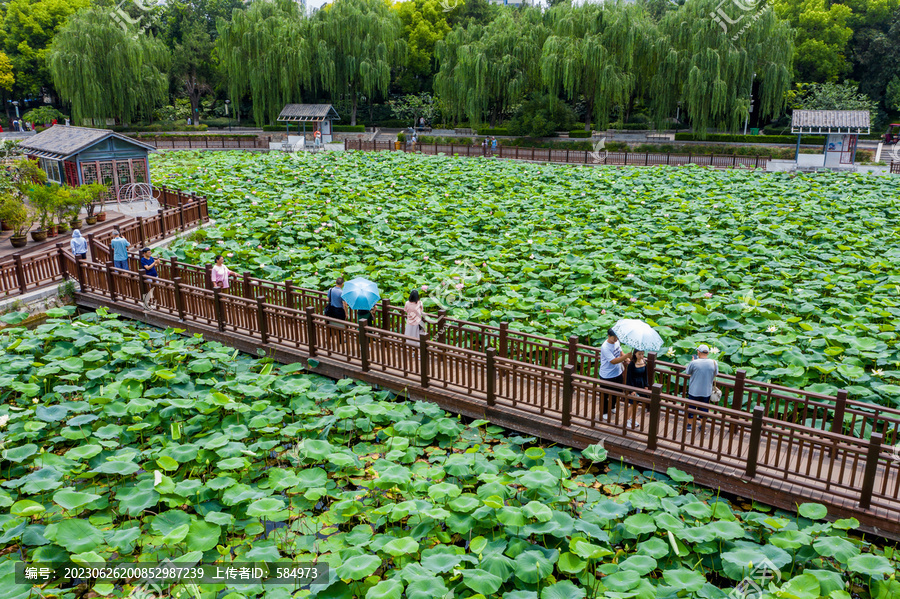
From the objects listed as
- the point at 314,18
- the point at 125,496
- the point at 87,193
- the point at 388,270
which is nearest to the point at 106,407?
the point at 125,496

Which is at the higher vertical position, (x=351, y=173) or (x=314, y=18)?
(x=314, y=18)

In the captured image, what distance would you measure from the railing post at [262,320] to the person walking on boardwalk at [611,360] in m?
5.25

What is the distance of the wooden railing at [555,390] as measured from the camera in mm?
6090

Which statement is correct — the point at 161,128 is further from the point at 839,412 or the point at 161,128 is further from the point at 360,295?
the point at 839,412

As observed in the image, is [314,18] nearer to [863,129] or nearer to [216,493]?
[863,129]

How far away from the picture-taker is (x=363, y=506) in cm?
629

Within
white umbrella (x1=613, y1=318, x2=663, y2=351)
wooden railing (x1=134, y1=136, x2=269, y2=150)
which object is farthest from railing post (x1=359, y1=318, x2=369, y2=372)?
wooden railing (x1=134, y1=136, x2=269, y2=150)

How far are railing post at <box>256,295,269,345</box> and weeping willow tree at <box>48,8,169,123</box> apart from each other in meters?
30.7

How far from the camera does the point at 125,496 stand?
19.7 ft

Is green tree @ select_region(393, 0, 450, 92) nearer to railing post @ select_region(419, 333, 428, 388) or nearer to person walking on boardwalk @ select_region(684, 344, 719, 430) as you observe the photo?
railing post @ select_region(419, 333, 428, 388)

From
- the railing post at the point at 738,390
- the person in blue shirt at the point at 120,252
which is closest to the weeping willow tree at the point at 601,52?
the person in blue shirt at the point at 120,252

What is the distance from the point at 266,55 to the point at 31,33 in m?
24.9

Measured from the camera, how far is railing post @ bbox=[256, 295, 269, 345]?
980cm

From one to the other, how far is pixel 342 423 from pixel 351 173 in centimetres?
1766
